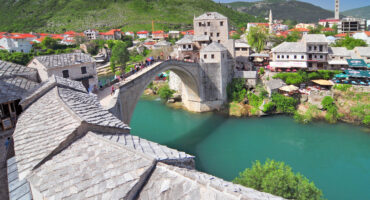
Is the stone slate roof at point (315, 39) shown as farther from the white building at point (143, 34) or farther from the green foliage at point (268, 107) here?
the white building at point (143, 34)

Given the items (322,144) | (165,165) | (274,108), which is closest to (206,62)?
(274,108)

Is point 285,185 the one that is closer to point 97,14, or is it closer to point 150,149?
point 150,149

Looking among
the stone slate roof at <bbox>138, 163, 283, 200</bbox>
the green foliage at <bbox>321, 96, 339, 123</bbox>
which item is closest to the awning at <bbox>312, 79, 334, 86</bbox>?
the green foliage at <bbox>321, 96, 339, 123</bbox>

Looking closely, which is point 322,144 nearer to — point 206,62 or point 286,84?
point 286,84

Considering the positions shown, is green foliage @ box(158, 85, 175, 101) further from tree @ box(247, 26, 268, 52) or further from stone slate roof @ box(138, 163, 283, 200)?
stone slate roof @ box(138, 163, 283, 200)

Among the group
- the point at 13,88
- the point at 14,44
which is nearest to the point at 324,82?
the point at 13,88
